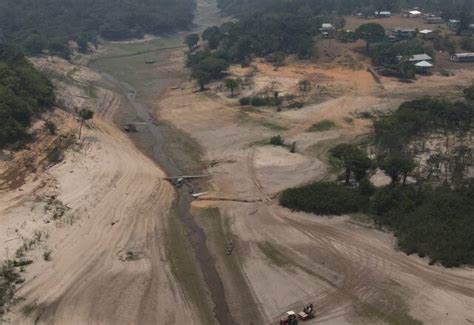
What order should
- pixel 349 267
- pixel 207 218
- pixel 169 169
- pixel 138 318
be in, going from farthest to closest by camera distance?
1. pixel 169 169
2. pixel 207 218
3. pixel 349 267
4. pixel 138 318

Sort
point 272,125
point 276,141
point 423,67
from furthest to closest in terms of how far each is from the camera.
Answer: point 423,67, point 272,125, point 276,141

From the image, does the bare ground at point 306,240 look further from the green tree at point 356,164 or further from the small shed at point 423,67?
the small shed at point 423,67

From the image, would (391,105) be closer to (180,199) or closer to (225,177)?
(225,177)

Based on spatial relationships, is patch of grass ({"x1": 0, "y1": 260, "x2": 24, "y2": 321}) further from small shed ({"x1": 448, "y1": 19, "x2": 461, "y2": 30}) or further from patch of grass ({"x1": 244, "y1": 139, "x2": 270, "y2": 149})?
small shed ({"x1": 448, "y1": 19, "x2": 461, "y2": 30})

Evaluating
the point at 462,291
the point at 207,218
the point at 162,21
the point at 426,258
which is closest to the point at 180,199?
the point at 207,218

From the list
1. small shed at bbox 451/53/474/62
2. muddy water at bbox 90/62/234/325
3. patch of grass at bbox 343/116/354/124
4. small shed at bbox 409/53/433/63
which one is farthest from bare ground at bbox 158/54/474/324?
small shed at bbox 451/53/474/62

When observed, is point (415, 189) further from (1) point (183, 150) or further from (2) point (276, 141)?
(1) point (183, 150)

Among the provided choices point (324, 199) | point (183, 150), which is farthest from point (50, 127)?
point (324, 199)
